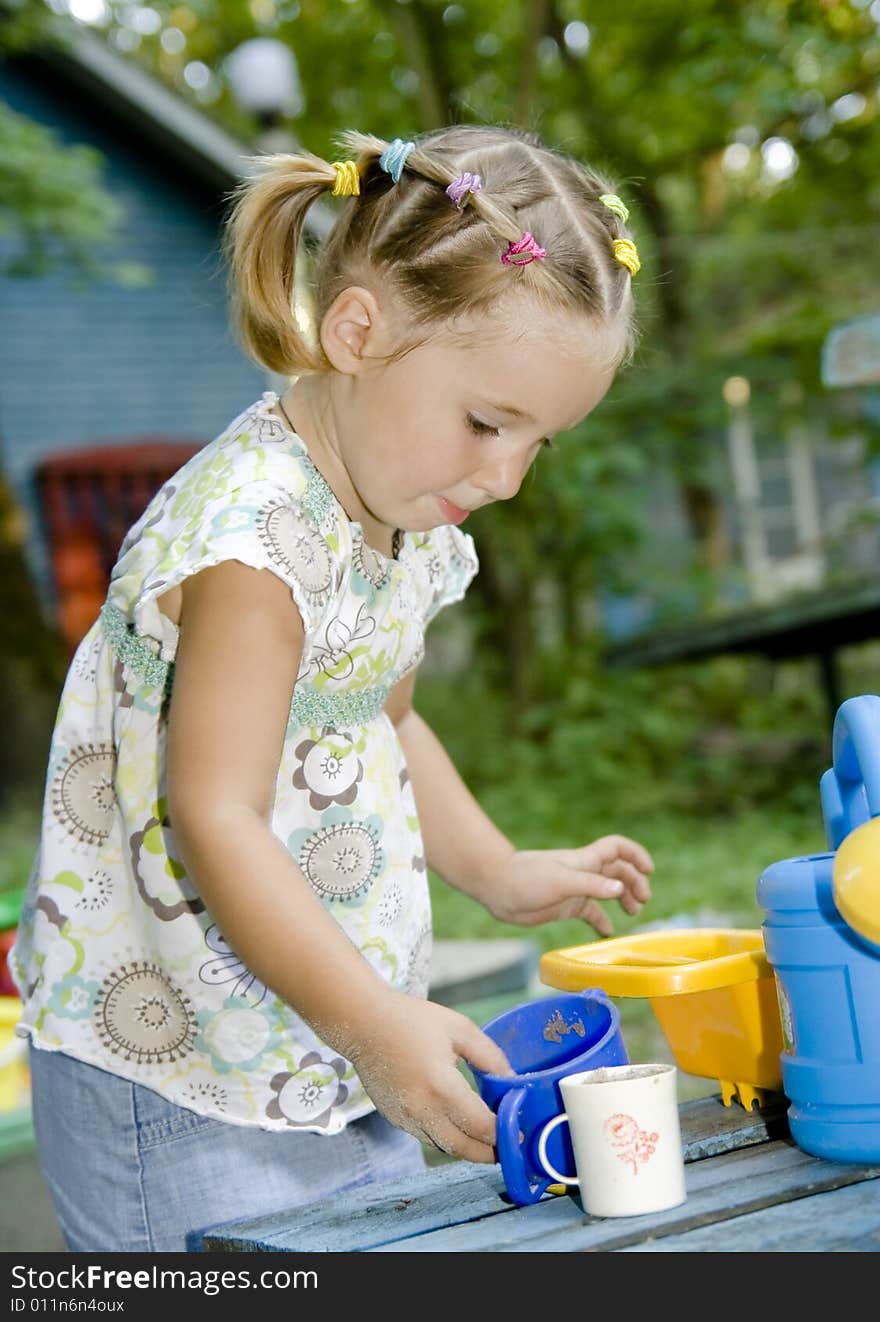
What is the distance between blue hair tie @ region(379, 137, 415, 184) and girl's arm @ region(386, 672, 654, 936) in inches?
24.7

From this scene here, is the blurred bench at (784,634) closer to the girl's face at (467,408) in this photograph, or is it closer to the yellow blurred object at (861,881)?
the girl's face at (467,408)

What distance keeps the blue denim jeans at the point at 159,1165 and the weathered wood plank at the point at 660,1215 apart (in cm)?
41

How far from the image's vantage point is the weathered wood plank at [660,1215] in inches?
44.3

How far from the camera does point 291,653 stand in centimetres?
140

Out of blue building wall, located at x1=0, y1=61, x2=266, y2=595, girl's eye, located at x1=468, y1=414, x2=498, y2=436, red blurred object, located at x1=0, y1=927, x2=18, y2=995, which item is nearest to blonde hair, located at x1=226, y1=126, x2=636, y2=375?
girl's eye, located at x1=468, y1=414, x2=498, y2=436

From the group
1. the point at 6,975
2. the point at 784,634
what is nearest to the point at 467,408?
the point at 6,975

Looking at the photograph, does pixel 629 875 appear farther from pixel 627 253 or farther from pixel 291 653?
pixel 627 253

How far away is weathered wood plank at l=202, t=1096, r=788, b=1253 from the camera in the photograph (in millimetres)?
1242

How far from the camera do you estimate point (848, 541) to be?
9.59 m

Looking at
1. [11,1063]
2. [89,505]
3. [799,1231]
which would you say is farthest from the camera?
[89,505]

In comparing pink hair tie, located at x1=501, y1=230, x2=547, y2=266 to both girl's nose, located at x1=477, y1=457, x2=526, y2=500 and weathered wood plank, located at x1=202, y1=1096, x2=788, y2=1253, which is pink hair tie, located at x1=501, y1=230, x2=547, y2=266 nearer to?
girl's nose, located at x1=477, y1=457, x2=526, y2=500

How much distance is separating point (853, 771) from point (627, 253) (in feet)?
1.90
